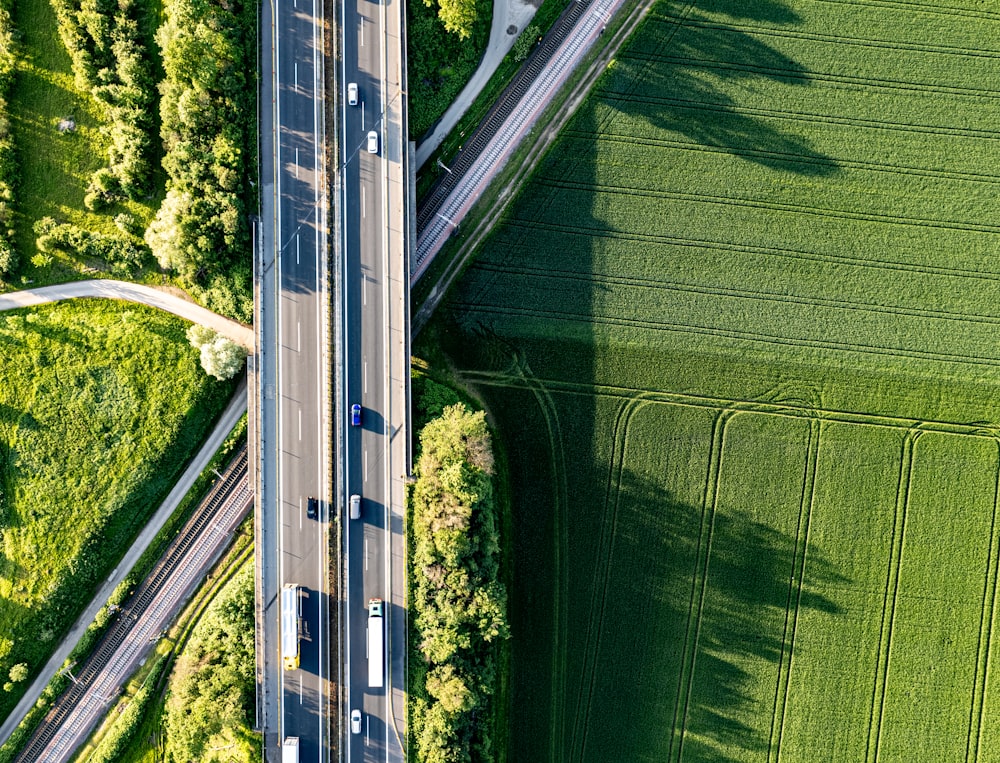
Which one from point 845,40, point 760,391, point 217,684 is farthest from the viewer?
point 760,391

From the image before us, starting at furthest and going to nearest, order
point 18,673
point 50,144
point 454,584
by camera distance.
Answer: point 50,144
point 18,673
point 454,584

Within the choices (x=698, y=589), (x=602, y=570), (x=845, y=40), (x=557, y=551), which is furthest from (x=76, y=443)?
(x=845, y=40)

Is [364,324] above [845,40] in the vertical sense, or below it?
below

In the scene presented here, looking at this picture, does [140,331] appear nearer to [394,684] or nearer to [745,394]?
[394,684]

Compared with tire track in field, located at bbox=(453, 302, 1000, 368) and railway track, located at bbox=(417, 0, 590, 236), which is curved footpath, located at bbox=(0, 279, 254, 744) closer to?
tire track in field, located at bbox=(453, 302, 1000, 368)

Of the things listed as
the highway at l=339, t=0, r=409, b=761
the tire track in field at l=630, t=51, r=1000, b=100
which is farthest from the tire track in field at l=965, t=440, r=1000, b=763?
the highway at l=339, t=0, r=409, b=761

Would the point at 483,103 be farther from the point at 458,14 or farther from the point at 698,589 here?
the point at 698,589
